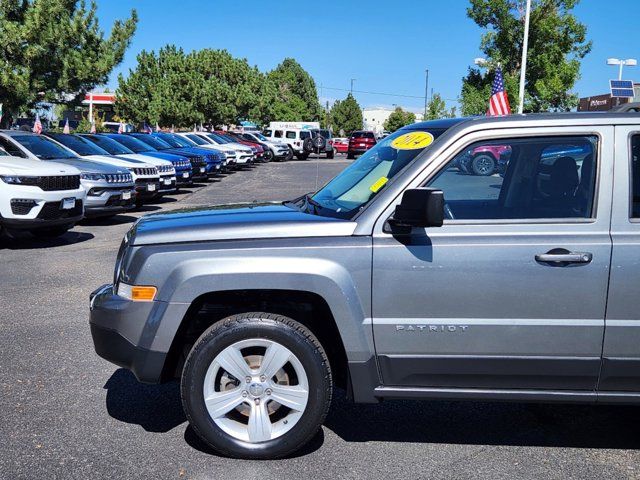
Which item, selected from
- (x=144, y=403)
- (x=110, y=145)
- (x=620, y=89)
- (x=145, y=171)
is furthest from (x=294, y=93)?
(x=144, y=403)

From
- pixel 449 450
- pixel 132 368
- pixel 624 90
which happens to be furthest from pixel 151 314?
pixel 624 90

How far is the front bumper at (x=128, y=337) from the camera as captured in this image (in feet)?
12.4

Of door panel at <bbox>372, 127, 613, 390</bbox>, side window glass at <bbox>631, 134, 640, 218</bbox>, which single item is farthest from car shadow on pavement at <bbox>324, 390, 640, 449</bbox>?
side window glass at <bbox>631, 134, 640, 218</bbox>

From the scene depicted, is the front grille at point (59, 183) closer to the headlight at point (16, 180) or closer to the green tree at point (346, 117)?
the headlight at point (16, 180)

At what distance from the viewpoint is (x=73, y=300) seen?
741cm

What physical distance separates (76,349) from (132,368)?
7.08ft

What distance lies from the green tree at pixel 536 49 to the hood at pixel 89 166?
21.1 m

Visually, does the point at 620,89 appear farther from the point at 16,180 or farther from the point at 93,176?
the point at 16,180

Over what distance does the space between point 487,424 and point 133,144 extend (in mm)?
16133

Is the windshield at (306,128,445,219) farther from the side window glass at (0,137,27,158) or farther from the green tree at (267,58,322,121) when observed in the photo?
the green tree at (267,58,322,121)

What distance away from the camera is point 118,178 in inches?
521

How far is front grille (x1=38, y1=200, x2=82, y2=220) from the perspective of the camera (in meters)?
10.3

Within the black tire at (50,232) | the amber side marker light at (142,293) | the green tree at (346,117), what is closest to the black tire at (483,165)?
the amber side marker light at (142,293)

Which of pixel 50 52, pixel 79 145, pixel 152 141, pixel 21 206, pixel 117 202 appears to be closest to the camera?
pixel 21 206
